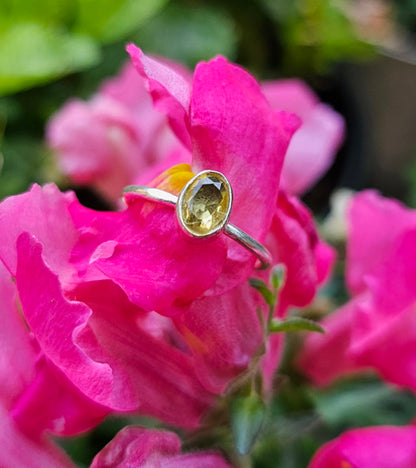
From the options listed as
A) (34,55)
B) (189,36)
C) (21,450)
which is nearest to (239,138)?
(21,450)

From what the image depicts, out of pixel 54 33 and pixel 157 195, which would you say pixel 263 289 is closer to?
pixel 157 195

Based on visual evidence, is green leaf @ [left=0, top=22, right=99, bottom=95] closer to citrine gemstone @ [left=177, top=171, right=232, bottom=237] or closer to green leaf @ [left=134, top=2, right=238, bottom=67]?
green leaf @ [left=134, top=2, right=238, bottom=67]

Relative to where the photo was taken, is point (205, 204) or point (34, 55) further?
point (34, 55)

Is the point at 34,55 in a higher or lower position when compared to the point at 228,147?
lower

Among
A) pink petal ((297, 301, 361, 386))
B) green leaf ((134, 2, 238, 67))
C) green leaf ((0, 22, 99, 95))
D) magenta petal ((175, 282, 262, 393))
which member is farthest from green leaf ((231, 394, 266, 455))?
green leaf ((134, 2, 238, 67))

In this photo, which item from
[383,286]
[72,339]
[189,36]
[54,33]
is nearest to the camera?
[72,339]

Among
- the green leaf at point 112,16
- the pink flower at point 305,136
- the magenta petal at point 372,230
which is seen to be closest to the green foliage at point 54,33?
the green leaf at point 112,16
